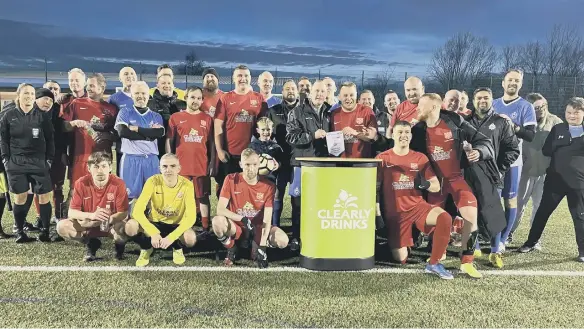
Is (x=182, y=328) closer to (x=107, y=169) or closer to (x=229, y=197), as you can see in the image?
(x=229, y=197)

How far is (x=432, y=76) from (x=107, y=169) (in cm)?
2895

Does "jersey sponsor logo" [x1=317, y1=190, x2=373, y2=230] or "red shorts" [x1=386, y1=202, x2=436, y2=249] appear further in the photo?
"red shorts" [x1=386, y1=202, x2=436, y2=249]

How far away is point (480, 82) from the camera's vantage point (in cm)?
2841

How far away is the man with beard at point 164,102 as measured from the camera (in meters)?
6.35

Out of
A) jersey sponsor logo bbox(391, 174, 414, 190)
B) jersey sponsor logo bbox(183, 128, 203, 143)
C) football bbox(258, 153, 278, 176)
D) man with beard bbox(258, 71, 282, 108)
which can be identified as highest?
man with beard bbox(258, 71, 282, 108)

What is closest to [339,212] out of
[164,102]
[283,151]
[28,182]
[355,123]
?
[355,123]

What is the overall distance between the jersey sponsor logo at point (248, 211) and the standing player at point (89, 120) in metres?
2.10

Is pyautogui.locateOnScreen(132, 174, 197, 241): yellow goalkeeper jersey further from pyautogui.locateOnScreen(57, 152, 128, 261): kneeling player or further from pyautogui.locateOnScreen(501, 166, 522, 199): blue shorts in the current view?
pyautogui.locateOnScreen(501, 166, 522, 199): blue shorts

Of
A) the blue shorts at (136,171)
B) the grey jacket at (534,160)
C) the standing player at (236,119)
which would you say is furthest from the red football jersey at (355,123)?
the grey jacket at (534,160)

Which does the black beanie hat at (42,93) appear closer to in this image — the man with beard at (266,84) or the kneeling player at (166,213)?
the kneeling player at (166,213)

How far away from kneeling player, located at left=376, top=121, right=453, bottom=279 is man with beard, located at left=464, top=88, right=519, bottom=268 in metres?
0.55

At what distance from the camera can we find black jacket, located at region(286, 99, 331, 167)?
5.58m

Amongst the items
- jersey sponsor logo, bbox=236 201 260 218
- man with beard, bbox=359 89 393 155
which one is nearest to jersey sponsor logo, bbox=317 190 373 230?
jersey sponsor logo, bbox=236 201 260 218

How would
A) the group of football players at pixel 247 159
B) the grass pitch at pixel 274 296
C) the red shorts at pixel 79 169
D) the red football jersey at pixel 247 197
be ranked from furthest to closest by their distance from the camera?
the red shorts at pixel 79 169 < the red football jersey at pixel 247 197 < the group of football players at pixel 247 159 < the grass pitch at pixel 274 296
